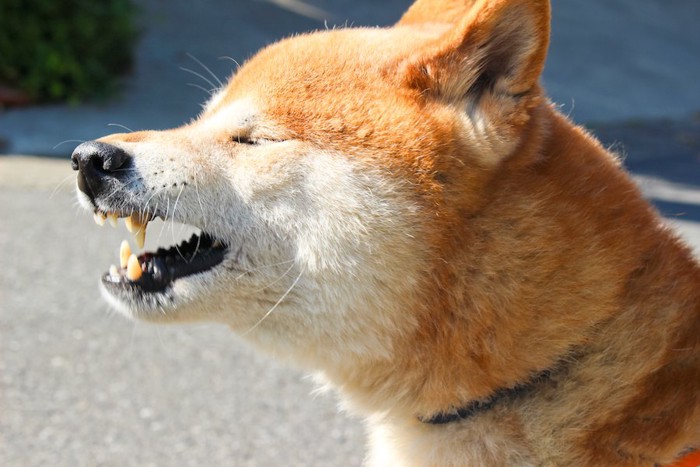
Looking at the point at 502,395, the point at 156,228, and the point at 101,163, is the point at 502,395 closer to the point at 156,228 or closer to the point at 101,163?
the point at 101,163

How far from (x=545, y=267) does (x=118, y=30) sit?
7818mm

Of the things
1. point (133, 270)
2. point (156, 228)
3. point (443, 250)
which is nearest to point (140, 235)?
point (133, 270)

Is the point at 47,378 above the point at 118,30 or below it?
above

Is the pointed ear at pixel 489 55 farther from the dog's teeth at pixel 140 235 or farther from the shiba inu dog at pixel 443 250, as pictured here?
the dog's teeth at pixel 140 235

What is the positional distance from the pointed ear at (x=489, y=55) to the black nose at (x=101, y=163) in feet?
2.62

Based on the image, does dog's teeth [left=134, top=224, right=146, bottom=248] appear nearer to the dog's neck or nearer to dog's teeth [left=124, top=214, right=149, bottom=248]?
dog's teeth [left=124, top=214, right=149, bottom=248]

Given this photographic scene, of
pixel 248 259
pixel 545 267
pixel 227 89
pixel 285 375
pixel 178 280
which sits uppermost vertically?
pixel 545 267

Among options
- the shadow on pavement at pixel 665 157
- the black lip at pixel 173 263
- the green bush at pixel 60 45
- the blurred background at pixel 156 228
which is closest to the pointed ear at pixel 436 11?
the blurred background at pixel 156 228

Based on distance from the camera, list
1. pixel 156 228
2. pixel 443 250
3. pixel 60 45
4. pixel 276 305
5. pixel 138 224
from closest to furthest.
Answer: pixel 443 250 < pixel 276 305 < pixel 138 224 < pixel 156 228 < pixel 60 45

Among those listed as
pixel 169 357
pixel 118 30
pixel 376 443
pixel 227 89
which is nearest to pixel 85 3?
pixel 118 30

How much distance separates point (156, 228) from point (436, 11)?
3120mm

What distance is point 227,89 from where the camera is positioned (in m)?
2.56

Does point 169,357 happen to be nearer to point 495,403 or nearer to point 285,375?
point 285,375

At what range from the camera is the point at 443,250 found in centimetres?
211
